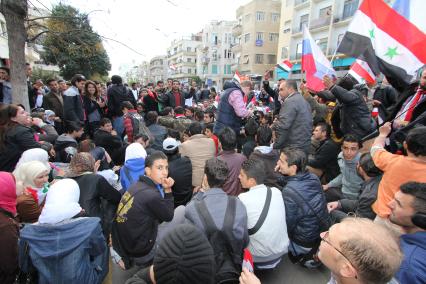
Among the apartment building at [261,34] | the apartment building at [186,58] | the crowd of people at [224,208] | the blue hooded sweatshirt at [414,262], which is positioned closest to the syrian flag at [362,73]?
the crowd of people at [224,208]

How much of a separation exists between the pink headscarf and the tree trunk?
338 cm

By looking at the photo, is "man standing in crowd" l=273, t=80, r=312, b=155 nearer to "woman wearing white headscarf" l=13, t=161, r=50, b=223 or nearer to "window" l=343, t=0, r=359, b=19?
"woman wearing white headscarf" l=13, t=161, r=50, b=223

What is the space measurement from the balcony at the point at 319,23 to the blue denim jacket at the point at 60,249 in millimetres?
28597

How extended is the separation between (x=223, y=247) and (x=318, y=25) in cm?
2884

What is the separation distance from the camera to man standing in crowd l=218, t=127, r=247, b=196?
3574mm


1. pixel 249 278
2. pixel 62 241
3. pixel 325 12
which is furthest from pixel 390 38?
pixel 325 12

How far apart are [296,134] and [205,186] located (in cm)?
209

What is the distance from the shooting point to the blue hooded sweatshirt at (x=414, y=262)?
1.44m

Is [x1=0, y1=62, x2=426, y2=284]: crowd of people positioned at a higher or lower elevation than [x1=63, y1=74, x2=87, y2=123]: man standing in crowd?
lower

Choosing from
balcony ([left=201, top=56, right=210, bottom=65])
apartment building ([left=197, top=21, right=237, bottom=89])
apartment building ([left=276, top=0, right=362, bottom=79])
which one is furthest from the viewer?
balcony ([left=201, top=56, right=210, bottom=65])

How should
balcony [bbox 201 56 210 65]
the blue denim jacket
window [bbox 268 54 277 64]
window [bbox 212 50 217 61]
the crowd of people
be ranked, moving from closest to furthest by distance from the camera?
1. the crowd of people
2. the blue denim jacket
3. window [bbox 268 54 277 64]
4. window [bbox 212 50 217 61]
5. balcony [bbox 201 56 210 65]

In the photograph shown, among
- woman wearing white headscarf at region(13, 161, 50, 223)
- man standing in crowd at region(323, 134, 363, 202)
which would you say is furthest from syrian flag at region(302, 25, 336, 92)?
woman wearing white headscarf at region(13, 161, 50, 223)

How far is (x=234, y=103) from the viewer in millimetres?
4754

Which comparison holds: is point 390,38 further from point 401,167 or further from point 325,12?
point 325,12
